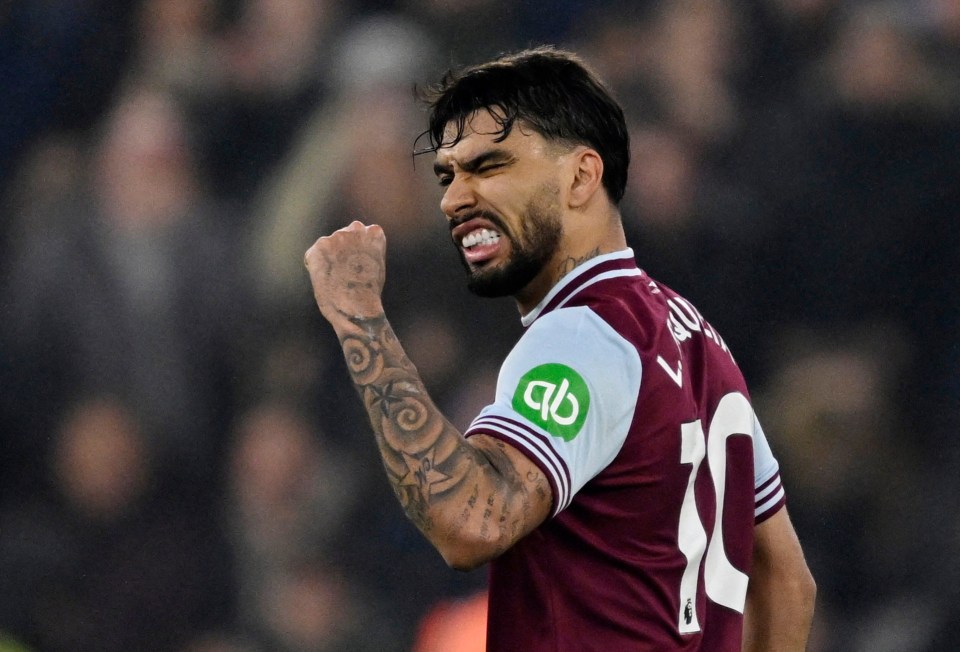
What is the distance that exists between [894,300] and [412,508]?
7.37 ft

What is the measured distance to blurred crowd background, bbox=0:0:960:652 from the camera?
3047mm

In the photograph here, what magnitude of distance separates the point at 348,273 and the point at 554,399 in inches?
13.1

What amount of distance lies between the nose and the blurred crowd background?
139 centimetres

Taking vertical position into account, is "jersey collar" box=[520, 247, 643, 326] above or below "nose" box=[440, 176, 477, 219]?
below

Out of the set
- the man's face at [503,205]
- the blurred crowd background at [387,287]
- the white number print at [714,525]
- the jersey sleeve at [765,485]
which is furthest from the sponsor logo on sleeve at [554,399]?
the blurred crowd background at [387,287]

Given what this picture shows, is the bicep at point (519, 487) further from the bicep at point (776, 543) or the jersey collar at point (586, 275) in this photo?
the bicep at point (776, 543)

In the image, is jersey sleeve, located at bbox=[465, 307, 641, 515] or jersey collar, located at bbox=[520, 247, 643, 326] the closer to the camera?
jersey sleeve, located at bbox=[465, 307, 641, 515]

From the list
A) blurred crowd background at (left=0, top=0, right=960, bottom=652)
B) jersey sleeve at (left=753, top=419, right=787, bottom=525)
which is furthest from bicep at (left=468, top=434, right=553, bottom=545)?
blurred crowd background at (left=0, top=0, right=960, bottom=652)

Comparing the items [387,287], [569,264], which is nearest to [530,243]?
[569,264]

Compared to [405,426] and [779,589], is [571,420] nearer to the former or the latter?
[405,426]

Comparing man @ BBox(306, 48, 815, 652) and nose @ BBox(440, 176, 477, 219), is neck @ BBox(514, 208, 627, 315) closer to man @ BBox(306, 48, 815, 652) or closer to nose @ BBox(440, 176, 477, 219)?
man @ BBox(306, 48, 815, 652)

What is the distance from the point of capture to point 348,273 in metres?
1.62

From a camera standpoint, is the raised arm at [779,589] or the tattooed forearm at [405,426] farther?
the raised arm at [779,589]

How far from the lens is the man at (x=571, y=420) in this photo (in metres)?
1.47
